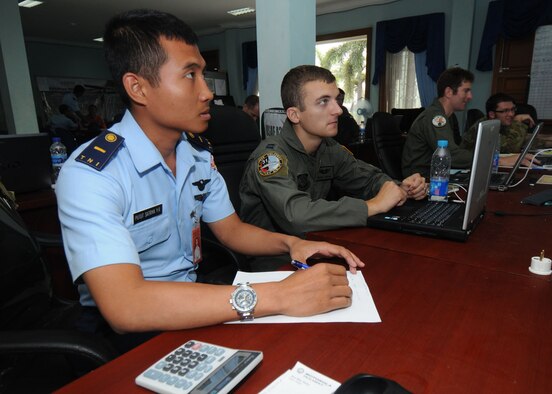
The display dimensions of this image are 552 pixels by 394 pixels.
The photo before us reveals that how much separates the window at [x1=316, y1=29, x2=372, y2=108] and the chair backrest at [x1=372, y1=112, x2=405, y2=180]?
4694mm

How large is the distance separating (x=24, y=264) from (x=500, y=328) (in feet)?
3.52

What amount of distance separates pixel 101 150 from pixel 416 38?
6.62 metres

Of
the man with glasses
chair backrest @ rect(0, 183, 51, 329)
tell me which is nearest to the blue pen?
chair backrest @ rect(0, 183, 51, 329)

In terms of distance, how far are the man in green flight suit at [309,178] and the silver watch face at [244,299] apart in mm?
504

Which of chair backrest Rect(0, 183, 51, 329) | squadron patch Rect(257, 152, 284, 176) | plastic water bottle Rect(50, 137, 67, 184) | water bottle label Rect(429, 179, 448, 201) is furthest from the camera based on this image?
plastic water bottle Rect(50, 137, 67, 184)

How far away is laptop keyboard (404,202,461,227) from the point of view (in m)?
1.15

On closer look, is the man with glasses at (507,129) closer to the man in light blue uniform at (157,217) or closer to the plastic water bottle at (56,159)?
the man in light blue uniform at (157,217)

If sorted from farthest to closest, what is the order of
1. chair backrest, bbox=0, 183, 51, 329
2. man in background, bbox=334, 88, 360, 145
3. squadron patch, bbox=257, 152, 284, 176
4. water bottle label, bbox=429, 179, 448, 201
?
man in background, bbox=334, 88, 360, 145 → water bottle label, bbox=429, 179, 448, 201 → squadron patch, bbox=257, 152, 284, 176 → chair backrest, bbox=0, 183, 51, 329

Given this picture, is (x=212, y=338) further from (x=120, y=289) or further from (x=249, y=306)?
(x=120, y=289)

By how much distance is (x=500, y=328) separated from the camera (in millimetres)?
657

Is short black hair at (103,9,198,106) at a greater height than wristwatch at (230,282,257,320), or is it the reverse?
short black hair at (103,9,198,106)

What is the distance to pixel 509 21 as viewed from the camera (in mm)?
5426

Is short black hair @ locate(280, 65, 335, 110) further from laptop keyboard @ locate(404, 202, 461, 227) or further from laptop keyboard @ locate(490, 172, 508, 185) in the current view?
laptop keyboard @ locate(490, 172, 508, 185)

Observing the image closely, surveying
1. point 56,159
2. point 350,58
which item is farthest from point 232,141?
point 350,58
